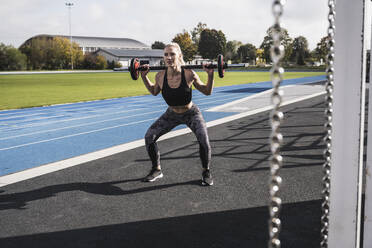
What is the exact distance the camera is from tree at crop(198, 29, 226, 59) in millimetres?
110938

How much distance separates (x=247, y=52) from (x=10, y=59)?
7271 centimetres

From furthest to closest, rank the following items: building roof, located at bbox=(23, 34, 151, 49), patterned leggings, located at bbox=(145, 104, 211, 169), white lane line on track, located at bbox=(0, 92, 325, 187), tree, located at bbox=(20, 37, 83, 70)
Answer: building roof, located at bbox=(23, 34, 151, 49), tree, located at bbox=(20, 37, 83, 70), white lane line on track, located at bbox=(0, 92, 325, 187), patterned leggings, located at bbox=(145, 104, 211, 169)

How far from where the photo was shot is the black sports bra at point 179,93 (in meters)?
5.00

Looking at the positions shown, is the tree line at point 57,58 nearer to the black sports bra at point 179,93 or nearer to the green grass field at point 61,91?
the green grass field at point 61,91

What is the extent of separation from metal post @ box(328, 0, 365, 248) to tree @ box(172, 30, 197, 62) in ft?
354

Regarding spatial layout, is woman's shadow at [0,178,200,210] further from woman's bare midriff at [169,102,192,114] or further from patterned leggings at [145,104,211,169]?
woman's bare midriff at [169,102,192,114]

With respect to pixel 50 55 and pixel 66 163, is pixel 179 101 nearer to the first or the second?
pixel 66 163

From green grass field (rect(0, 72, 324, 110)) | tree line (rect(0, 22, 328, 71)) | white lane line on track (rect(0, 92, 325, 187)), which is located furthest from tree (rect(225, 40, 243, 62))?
white lane line on track (rect(0, 92, 325, 187))

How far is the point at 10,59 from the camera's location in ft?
241

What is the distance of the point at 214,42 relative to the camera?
111m

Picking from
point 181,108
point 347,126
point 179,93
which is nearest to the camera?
point 347,126

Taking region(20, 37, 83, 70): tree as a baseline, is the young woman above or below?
below

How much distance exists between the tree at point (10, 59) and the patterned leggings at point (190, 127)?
77.3 metres

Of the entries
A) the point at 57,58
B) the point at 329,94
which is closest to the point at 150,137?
the point at 329,94
